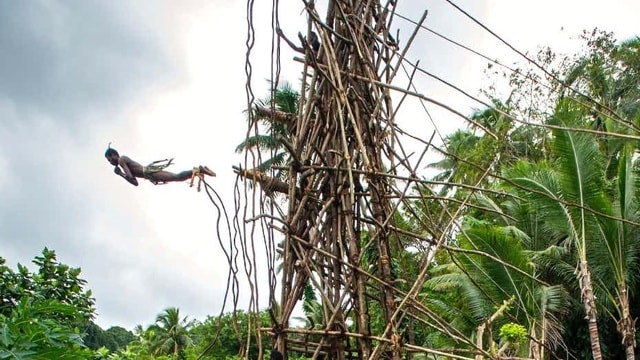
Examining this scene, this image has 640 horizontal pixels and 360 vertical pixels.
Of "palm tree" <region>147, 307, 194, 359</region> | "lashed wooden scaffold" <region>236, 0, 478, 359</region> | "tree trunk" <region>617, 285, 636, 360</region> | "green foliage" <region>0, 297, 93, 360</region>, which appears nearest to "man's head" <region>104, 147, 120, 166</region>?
"lashed wooden scaffold" <region>236, 0, 478, 359</region>

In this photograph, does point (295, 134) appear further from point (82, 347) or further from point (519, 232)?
point (519, 232)

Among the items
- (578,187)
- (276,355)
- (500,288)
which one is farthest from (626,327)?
(276,355)

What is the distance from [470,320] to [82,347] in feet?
25.7

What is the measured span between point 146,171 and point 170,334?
76.8 ft

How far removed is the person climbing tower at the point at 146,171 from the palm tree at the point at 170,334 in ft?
72.2

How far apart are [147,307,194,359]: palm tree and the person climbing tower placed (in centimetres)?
2202

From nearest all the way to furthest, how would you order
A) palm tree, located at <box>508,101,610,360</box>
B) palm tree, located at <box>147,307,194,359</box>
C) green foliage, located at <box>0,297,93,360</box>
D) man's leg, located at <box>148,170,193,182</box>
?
man's leg, located at <box>148,170,193,182</box>, green foliage, located at <box>0,297,93,360</box>, palm tree, located at <box>508,101,610,360</box>, palm tree, located at <box>147,307,194,359</box>

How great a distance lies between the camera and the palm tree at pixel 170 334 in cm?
2297

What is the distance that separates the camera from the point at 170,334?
23672mm

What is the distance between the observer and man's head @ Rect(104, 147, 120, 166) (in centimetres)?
151

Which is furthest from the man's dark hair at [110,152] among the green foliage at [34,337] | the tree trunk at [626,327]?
the tree trunk at [626,327]

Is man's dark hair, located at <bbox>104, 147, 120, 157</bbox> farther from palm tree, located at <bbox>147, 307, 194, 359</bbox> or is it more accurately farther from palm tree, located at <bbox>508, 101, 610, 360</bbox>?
palm tree, located at <bbox>147, 307, 194, 359</bbox>

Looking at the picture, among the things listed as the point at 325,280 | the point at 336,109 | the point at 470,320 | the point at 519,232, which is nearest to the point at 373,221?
the point at 325,280

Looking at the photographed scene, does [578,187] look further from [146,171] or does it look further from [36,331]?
[146,171]
